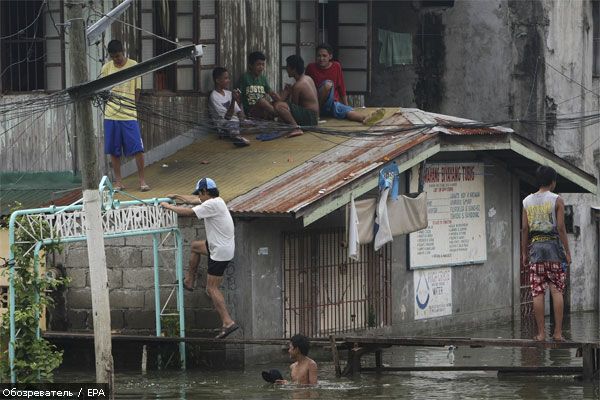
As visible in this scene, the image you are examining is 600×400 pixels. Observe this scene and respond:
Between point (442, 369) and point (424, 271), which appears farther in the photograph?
point (424, 271)

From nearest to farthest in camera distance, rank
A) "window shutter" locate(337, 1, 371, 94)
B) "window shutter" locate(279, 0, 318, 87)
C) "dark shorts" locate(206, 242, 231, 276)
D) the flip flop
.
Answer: the flip flop
"dark shorts" locate(206, 242, 231, 276)
"window shutter" locate(279, 0, 318, 87)
"window shutter" locate(337, 1, 371, 94)

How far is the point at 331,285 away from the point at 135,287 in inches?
118

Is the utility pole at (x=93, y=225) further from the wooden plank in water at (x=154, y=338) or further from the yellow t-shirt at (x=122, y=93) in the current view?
the yellow t-shirt at (x=122, y=93)

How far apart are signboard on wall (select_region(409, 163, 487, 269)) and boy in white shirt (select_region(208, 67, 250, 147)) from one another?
267 cm

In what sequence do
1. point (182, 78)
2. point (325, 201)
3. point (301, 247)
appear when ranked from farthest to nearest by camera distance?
point (182, 78)
point (301, 247)
point (325, 201)

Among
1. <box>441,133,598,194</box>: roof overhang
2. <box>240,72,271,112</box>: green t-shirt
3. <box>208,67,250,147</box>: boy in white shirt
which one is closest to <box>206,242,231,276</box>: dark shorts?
<box>208,67,250,147</box>: boy in white shirt

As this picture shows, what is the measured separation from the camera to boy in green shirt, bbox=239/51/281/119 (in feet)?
69.4

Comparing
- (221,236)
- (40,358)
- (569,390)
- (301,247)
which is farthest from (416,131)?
(40,358)

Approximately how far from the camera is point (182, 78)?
20.9 metres

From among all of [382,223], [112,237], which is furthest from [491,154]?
[112,237]

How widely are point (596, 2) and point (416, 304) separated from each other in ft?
25.2

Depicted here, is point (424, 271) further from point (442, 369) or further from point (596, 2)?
point (596, 2)

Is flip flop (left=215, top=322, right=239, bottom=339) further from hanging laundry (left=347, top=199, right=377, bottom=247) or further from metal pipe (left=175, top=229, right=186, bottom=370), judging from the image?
hanging laundry (left=347, top=199, right=377, bottom=247)

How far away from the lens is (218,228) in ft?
56.8
